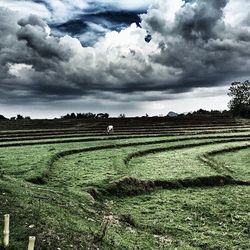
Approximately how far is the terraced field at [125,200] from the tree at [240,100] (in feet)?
258

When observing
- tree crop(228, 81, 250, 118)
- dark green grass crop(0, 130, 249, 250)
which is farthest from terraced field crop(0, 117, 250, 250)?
tree crop(228, 81, 250, 118)

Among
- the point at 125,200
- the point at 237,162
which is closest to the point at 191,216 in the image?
the point at 125,200

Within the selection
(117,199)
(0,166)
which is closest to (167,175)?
(117,199)

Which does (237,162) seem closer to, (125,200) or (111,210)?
(125,200)

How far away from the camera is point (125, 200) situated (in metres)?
18.9

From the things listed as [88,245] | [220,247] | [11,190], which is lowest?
[220,247]

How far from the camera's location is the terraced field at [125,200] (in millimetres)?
11945

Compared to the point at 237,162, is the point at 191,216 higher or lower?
lower

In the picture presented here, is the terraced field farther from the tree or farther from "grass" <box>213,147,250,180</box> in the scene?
the tree

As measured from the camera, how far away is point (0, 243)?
32.5 feet

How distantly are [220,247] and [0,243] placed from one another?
7.24 metres

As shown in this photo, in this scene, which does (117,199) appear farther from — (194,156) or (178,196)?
(194,156)

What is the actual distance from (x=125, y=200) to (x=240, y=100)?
99582mm

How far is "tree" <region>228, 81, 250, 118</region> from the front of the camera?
351 feet
